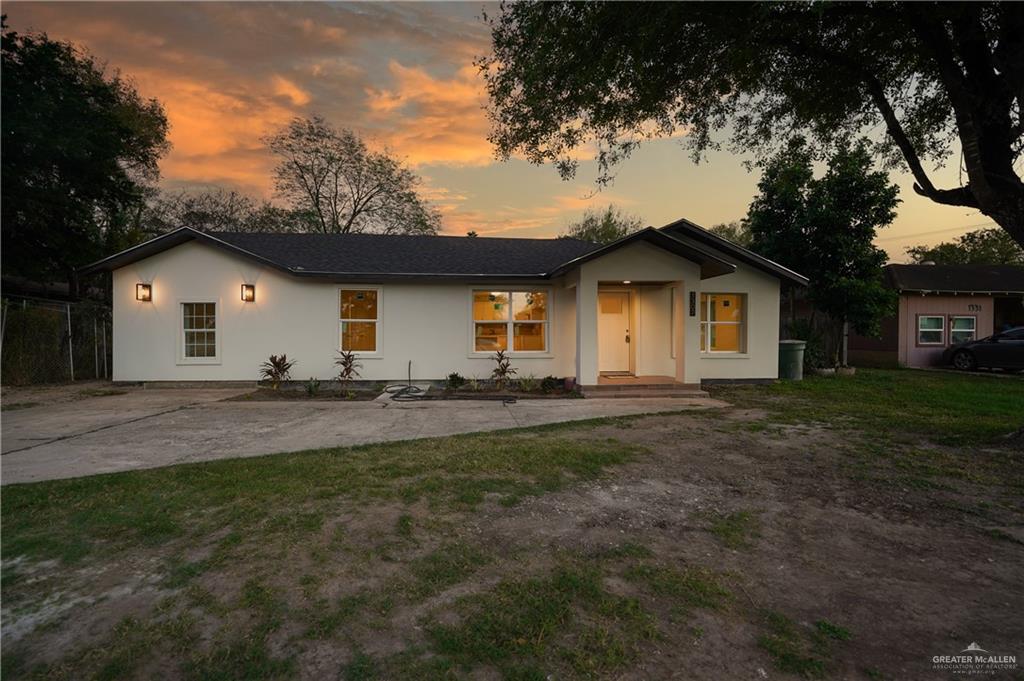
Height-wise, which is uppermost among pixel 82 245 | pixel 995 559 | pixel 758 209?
pixel 758 209

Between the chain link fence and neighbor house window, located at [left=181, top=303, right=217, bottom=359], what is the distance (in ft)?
11.7

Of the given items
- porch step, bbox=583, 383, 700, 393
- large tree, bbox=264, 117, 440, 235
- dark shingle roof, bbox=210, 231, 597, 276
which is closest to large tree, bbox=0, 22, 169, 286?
dark shingle roof, bbox=210, 231, 597, 276

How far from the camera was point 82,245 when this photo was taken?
1642cm

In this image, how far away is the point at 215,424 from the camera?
768 cm

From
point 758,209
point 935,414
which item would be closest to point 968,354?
point 758,209

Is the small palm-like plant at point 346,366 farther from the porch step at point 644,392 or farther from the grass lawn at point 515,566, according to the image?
the grass lawn at point 515,566

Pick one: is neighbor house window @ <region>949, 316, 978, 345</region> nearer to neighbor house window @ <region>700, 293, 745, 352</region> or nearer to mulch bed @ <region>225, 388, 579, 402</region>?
neighbor house window @ <region>700, 293, 745, 352</region>

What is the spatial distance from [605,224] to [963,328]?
2446 cm

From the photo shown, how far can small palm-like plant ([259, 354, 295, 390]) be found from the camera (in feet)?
37.7

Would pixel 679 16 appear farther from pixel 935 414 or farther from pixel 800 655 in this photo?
pixel 935 414

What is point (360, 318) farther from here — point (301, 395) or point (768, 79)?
point (768, 79)

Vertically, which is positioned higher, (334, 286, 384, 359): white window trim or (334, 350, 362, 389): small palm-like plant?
(334, 286, 384, 359): white window trim

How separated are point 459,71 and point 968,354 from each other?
18.6 meters

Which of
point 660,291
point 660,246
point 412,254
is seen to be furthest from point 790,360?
point 412,254
